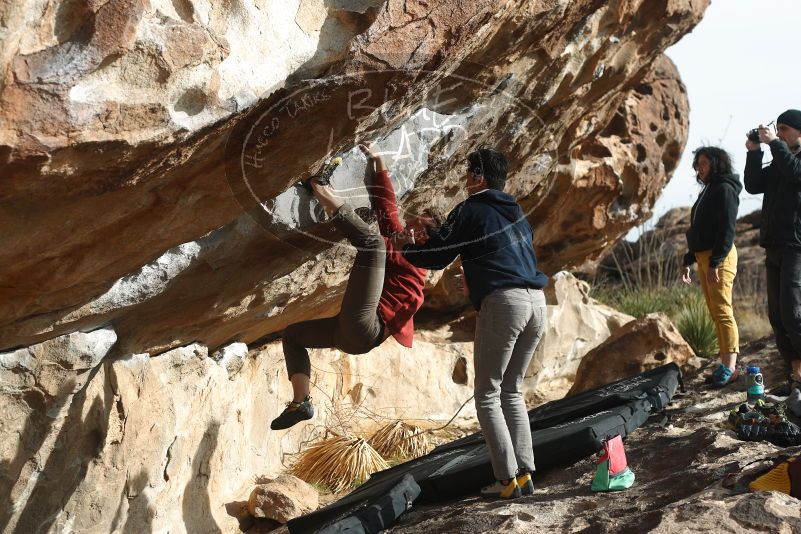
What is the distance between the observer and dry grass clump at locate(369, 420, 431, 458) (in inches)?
292

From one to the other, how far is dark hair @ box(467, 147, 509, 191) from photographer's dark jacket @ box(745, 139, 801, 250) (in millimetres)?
2131

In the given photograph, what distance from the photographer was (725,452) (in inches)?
189

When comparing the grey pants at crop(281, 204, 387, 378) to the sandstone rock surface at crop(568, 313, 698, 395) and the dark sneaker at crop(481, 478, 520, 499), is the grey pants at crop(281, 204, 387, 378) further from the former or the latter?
the sandstone rock surface at crop(568, 313, 698, 395)

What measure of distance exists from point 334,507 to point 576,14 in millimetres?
3046

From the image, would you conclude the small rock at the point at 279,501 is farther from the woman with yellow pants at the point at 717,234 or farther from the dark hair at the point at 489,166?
the woman with yellow pants at the point at 717,234

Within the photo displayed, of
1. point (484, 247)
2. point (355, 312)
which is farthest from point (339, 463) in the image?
point (484, 247)

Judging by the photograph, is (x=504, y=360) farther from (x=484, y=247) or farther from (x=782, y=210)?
(x=782, y=210)

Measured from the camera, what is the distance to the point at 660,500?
4176mm

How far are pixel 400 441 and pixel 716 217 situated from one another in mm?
3018

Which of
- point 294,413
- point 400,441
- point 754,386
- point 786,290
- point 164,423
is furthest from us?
point 400,441

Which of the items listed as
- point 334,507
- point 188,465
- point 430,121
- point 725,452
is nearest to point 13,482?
point 188,465

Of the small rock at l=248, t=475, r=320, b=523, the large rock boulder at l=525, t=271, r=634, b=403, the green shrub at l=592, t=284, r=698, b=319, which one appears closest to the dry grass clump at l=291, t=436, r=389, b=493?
the small rock at l=248, t=475, r=320, b=523

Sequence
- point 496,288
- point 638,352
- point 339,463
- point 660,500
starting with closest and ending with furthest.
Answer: point 660,500, point 496,288, point 339,463, point 638,352

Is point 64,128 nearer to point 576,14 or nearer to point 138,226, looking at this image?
point 138,226
